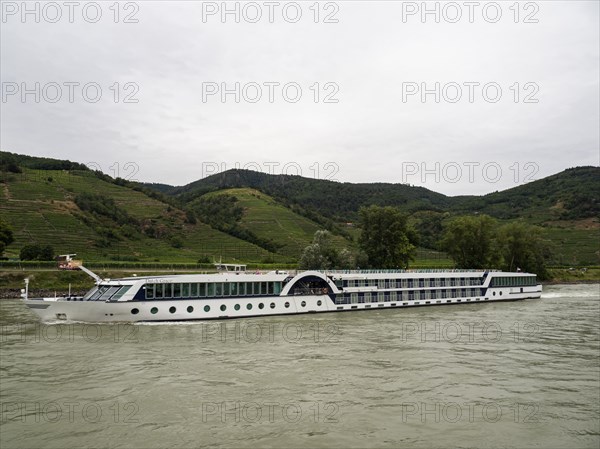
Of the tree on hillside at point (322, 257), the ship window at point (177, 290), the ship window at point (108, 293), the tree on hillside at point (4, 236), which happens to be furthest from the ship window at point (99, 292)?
the tree on hillside at point (4, 236)

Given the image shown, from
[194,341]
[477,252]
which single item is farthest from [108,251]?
[477,252]

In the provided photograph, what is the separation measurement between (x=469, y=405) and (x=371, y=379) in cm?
415

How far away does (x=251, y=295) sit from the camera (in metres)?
35.5

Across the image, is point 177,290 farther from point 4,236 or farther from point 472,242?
point 472,242

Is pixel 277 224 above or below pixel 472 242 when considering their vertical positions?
above

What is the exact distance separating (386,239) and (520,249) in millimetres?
34128

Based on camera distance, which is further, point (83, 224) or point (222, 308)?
point (83, 224)

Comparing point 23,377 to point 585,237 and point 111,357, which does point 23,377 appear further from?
point 585,237

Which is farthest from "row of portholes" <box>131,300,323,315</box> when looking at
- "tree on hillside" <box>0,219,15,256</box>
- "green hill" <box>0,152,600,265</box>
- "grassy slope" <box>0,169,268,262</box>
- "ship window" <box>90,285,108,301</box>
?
"grassy slope" <box>0,169,268,262</box>

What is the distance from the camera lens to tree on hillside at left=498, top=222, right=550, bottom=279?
8775cm

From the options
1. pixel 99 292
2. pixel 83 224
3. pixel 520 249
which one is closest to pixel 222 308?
pixel 99 292

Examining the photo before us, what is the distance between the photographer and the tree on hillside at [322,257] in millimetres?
61562

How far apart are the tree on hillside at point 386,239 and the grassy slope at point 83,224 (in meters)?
27.1

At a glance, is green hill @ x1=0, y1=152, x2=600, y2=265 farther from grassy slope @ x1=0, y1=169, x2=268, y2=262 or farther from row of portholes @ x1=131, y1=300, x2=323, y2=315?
row of portholes @ x1=131, y1=300, x2=323, y2=315
